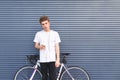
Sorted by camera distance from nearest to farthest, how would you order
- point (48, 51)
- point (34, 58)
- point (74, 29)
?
1. point (48, 51)
2. point (34, 58)
3. point (74, 29)

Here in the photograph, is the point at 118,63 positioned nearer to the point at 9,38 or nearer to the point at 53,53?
the point at 53,53

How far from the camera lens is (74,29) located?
8125mm

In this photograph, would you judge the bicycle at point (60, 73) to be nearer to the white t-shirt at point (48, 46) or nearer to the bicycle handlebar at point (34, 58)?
the bicycle handlebar at point (34, 58)

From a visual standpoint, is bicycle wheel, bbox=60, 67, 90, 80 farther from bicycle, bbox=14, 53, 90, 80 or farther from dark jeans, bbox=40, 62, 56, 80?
dark jeans, bbox=40, 62, 56, 80

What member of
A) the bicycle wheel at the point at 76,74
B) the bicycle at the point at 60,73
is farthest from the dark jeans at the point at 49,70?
the bicycle wheel at the point at 76,74

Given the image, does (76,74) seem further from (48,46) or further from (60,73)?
(48,46)

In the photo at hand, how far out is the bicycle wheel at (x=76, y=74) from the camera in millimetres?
8070

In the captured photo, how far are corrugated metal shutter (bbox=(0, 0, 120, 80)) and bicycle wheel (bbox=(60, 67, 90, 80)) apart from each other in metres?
0.18

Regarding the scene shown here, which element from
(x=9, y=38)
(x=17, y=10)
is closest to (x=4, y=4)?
(x=17, y=10)

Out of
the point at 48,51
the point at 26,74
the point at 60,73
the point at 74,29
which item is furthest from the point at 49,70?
the point at 74,29

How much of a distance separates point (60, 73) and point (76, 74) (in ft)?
1.61

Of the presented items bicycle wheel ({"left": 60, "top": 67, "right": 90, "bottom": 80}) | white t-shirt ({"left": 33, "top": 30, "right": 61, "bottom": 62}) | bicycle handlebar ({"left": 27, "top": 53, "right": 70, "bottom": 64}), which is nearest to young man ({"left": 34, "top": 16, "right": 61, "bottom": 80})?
white t-shirt ({"left": 33, "top": 30, "right": 61, "bottom": 62})

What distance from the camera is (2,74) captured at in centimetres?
833

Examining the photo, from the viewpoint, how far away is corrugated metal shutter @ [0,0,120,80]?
808 centimetres
